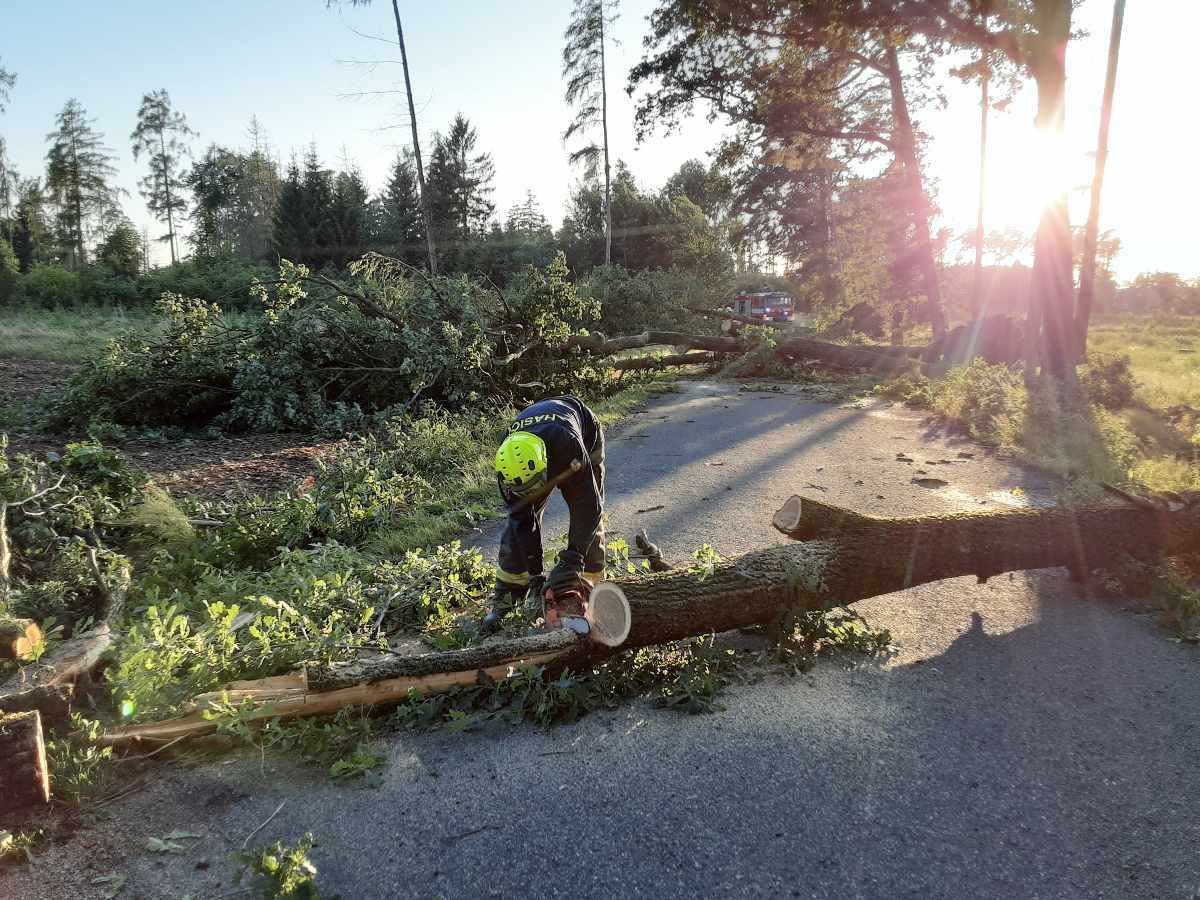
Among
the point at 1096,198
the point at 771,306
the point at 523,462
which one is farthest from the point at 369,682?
the point at 771,306

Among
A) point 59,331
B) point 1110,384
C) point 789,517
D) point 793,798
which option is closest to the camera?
point 793,798

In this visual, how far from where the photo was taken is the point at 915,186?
606 inches

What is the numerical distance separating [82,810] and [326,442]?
6289 millimetres

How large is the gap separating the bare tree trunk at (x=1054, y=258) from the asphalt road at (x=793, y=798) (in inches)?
337

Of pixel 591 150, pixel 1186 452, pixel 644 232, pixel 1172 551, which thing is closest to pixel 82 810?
pixel 1172 551

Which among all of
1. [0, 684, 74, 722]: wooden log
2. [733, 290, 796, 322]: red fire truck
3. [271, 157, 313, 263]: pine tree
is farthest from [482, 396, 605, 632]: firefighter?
[271, 157, 313, 263]: pine tree

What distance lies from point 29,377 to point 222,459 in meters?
6.72

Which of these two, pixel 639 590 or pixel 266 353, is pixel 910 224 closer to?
pixel 266 353

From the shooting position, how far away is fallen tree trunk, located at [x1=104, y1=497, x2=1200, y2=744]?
2676mm

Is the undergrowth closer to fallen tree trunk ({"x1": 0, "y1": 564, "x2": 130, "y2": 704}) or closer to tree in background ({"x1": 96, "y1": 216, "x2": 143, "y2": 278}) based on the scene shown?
fallen tree trunk ({"x1": 0, "y1": 564, "x2": 130, "y2": 704})

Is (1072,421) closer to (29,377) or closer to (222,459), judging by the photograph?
(222,459)

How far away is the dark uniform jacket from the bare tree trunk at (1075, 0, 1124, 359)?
1096 centimetres

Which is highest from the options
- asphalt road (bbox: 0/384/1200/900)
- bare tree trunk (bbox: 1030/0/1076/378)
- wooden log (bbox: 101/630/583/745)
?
bare tree trunk (bbox: 1030/0/1076/378)

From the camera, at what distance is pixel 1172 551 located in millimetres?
4066
